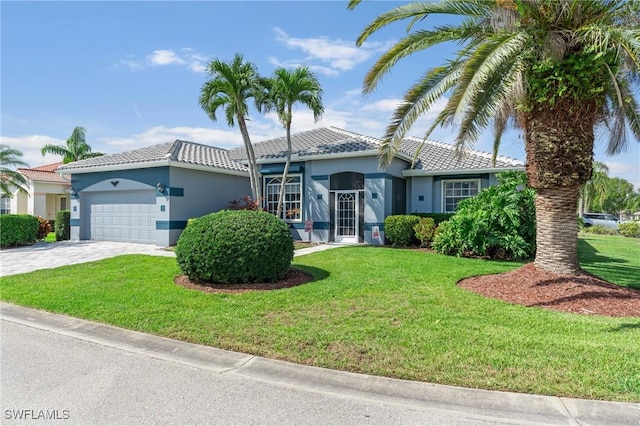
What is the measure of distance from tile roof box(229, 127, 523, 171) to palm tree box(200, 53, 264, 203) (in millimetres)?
3233

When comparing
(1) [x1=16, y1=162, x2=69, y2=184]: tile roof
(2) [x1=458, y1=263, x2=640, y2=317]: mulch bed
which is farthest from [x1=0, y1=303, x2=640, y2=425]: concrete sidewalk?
(1) [x1=16, y1=162, x2=69, y2=184]: tile roof

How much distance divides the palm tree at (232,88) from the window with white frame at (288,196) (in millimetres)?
3470

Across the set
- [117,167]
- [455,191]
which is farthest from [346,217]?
[117,167]

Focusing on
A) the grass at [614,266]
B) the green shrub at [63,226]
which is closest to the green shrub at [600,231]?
the grass at [614,266]

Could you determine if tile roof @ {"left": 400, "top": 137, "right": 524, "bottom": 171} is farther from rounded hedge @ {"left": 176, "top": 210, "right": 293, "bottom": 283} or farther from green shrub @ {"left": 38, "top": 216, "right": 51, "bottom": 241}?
green shrub @ {"left": 38, "top": 216, "right": 51, "bottom": 241}

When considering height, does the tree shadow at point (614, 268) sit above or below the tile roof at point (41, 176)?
below

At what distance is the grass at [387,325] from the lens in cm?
435

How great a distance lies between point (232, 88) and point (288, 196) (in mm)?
5616

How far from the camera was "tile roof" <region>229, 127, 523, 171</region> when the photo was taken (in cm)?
1655

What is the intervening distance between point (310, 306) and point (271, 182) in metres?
12.3

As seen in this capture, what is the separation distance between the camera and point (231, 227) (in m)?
8.55

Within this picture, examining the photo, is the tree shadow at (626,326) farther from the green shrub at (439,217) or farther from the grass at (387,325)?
the green shrub at (439,217)

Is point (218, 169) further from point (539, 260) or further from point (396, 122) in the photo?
point (539, 260)

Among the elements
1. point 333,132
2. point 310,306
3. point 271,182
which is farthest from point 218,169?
point 310,306
